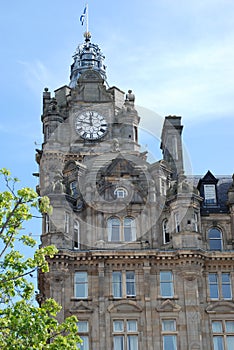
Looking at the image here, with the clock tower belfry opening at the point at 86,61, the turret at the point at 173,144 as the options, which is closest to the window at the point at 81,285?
the turret at the point at 173,144

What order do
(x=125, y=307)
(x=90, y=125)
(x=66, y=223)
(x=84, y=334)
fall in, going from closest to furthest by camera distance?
(x=84, y=334) < (x=125, y=307) < (x=66, y=223) < (x=90, y=125)

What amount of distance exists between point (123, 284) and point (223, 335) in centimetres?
786

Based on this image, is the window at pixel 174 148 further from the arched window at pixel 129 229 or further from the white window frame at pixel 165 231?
the arched window at pixel 129 229

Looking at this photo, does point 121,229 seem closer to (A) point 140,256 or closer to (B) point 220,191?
(A) point 140,256

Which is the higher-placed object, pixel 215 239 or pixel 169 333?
pixel 215 239

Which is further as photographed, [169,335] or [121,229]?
[121,229]

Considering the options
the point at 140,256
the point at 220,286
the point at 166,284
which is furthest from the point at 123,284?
the point at 220,286

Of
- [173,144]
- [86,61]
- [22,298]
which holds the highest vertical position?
[86,61]

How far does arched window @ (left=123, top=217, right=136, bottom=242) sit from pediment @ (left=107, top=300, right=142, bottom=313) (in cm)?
508

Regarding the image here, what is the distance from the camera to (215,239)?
57562 mm

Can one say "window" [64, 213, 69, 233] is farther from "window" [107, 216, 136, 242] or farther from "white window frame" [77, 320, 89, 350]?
"white window frame" [77, 320, 89, 350]

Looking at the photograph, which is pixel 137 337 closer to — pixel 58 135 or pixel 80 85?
pixel 58 135

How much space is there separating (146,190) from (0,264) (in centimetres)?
2438

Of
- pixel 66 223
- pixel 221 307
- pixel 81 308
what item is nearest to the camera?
pixel 81 308
